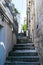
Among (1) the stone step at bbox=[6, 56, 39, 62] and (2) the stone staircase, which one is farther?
(1) the stone step at bbox=[6, 56, 39, 62]

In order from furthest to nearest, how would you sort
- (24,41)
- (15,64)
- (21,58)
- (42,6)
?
(24,41), (21,58), (15,64), (42,6)

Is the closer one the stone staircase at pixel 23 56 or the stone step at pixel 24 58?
the stone staircase at pixel 23 56

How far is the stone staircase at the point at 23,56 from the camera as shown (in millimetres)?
6875

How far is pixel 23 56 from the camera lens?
754cm

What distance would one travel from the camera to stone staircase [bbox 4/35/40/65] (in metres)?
6.88

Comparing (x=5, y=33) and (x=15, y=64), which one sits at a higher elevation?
(x=5, y=33)

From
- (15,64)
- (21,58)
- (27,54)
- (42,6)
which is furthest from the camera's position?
(27,54)

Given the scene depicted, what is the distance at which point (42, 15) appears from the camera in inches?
244

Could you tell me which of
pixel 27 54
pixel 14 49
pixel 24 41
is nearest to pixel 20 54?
pixel 27 54

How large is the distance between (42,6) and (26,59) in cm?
223

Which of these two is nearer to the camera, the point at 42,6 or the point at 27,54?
the point at 42,6

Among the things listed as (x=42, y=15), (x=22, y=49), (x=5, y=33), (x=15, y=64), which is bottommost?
(x=15, y=64)

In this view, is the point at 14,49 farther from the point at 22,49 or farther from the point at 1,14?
the point at 1,14

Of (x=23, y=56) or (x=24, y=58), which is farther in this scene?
(x=23, y=56)
